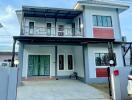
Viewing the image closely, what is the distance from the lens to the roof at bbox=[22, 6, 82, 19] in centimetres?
1488

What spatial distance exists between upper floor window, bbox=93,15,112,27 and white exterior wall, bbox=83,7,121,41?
0.32m

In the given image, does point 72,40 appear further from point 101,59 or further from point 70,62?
point 70,62

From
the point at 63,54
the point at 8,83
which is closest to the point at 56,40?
the point at 63,54

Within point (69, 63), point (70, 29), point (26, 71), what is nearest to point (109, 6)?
point (70, 29)

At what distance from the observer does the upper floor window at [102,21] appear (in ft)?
51.4

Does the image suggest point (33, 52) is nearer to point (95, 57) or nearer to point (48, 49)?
point (48, 49)

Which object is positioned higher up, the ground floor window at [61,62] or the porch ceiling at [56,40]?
the porch ceiling at [56,40]

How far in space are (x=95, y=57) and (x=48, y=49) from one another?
5.49 metres

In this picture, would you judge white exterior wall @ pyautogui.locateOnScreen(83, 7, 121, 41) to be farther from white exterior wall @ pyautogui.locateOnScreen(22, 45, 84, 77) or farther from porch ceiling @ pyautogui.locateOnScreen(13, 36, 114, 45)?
white exterior wall @ pyautogui.locateOnScreen(22, 45, 84, 77)

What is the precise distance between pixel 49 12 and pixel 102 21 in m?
5.54

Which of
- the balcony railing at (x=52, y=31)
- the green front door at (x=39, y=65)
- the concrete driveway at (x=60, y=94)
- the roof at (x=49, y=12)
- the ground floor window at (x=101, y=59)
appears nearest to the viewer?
the concrete driveway at (x=60, y=94)

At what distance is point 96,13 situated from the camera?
52.0 feet

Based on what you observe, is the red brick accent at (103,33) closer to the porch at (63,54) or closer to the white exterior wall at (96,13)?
the white exterior wall at (96,13)

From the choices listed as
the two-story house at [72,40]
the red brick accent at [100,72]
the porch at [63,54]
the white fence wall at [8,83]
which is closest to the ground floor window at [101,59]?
the two-story house at [72,40]
